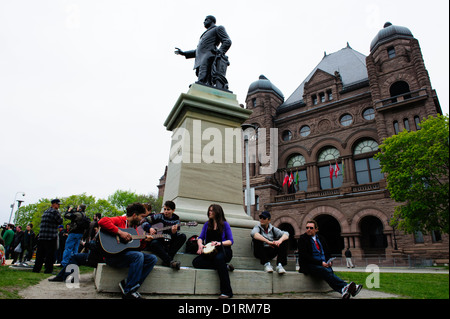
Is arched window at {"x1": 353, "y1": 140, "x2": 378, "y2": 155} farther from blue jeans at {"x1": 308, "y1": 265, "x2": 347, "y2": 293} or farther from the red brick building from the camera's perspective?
blue jeans at {"x1": 308, "y1": 265, "x2": 347, "y2": 293}

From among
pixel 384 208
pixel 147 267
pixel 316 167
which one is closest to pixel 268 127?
pixel 316 167

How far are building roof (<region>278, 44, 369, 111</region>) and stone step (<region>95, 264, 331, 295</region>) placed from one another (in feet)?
106

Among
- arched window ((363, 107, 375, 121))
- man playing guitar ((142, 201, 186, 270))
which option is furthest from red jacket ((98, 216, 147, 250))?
arched window ((363, 107, 375, 121))

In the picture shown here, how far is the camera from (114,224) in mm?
3918

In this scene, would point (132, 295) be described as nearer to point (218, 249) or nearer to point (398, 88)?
point (218, 249)

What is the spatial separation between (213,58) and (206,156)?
283cm

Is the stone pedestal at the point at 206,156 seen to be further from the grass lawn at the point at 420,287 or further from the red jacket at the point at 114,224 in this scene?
the grass lawn at the point at 420,287

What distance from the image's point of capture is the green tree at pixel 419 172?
712 inches

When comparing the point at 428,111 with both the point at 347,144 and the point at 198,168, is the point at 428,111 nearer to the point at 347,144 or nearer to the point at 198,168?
the point at 347,144

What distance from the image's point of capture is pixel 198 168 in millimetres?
5582

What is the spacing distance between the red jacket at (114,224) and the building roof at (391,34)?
3372cm

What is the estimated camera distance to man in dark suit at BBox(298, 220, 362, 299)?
167 inches

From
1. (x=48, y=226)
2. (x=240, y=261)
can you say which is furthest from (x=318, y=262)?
(x=48, y=226)
